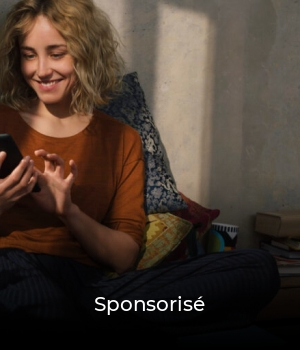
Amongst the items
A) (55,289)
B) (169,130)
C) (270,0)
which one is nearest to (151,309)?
(55,289)

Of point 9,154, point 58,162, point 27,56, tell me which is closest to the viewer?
point 9,154

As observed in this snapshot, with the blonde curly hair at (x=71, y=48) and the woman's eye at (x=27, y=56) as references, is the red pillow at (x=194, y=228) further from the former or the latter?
the woman's eye at (x=27, y=56)

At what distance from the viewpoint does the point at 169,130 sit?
2.56m

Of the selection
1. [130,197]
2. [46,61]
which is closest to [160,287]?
[130,197]

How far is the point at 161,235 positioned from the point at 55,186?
482 millimetres

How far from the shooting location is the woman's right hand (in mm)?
1523

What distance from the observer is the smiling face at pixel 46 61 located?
185 centimetres

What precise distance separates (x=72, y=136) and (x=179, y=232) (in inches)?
17.7

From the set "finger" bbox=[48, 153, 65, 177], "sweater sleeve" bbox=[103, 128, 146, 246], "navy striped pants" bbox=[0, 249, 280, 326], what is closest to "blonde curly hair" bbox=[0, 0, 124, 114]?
"sweater sleeve" bbox=[103, 128, 146, 246]

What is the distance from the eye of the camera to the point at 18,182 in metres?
1.55

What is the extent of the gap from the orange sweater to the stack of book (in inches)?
31.6

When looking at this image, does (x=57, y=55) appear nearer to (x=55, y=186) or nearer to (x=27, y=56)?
(x=27, y=56)

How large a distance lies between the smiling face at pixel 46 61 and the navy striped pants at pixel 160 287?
1.60 ft

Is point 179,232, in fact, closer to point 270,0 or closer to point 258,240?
point 258,240
